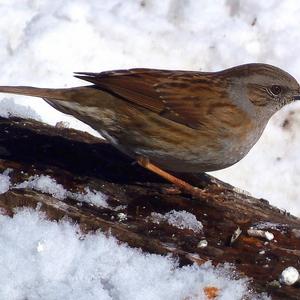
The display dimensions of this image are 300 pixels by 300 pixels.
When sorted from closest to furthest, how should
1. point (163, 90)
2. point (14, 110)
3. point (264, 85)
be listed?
point (163, 90) < point (264, 85) < point (14, 110)

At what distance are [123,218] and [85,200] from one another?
271 mm

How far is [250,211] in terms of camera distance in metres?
5.55

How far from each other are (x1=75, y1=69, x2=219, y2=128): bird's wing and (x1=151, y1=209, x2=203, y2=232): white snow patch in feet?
2.16

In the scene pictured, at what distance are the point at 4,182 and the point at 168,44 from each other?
123 inches

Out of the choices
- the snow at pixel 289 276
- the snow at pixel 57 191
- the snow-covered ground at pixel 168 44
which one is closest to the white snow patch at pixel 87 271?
the snow at pixel 289 276

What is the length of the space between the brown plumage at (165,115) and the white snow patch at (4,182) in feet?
1.94

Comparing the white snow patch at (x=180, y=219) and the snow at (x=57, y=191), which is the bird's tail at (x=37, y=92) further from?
the white snow patch at (x=180, y=219)

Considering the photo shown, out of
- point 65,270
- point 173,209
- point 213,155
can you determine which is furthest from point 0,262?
point 213,155

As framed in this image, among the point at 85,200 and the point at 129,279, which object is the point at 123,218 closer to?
the point at 85,200

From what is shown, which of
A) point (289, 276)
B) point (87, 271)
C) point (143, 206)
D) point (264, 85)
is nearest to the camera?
point (87, 271)

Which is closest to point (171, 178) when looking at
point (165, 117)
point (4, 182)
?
point (165, 117)

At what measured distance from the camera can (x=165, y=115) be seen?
570 cm

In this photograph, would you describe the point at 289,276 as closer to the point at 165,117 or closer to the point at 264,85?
the point at 165,117

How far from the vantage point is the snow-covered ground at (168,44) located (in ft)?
24.6
